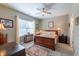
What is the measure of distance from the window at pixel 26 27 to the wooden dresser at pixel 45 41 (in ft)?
0.62

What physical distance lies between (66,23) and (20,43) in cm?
102

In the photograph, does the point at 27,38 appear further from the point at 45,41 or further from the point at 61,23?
the point at 61,23

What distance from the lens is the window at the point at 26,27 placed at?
174 centimetres

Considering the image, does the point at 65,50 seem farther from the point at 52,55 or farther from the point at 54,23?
the point at 54,23

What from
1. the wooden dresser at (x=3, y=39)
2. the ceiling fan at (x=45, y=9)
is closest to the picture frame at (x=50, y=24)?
the ceiling fan at (x=45, y=9)

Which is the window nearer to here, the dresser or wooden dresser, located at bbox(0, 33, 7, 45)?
the dresser

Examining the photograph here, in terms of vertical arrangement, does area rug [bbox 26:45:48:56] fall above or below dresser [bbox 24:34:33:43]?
below

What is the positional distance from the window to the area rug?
1.11ft

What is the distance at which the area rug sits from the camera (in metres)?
1.72

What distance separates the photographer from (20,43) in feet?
5.65

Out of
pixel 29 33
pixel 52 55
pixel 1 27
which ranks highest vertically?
pixel 1 27

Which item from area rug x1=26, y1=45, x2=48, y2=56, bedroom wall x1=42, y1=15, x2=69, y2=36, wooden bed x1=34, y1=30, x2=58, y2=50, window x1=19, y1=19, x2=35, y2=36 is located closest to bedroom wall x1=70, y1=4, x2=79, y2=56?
bedroom wall x1=42, y1=15, x2=69, y2=36

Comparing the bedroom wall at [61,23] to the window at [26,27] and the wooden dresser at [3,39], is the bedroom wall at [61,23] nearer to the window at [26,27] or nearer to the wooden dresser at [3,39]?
the window at [26,27]

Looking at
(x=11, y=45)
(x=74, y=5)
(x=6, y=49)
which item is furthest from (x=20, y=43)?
(x=74, y=5)
